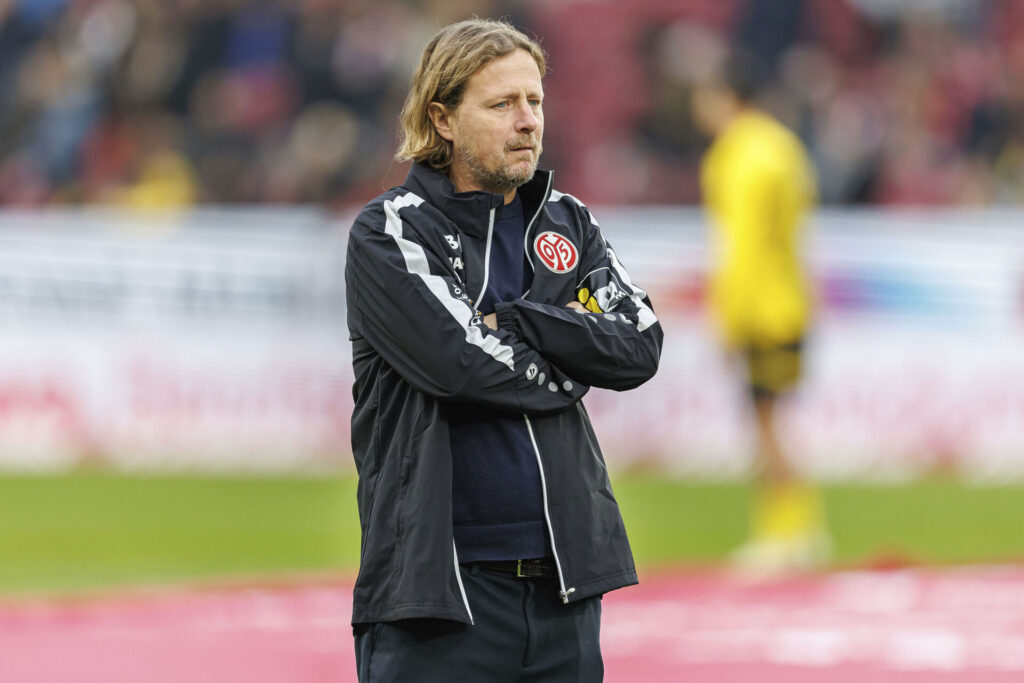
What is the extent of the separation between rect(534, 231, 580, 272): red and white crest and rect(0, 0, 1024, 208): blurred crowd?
33.7ft

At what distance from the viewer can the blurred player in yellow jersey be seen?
29.2 feet

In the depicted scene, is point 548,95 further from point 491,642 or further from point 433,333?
point 491,642

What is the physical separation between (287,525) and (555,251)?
293 inches

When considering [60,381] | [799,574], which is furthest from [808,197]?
[60,381]

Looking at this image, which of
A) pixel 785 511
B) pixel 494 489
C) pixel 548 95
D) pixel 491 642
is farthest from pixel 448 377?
pixel 548 95

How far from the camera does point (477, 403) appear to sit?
120 inches

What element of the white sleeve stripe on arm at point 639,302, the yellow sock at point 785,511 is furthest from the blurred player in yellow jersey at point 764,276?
the white sleeve stripe on arm at point 639,302

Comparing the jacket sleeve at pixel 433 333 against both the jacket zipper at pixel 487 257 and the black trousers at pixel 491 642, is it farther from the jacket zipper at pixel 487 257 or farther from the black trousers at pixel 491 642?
the black trousers at pixel 491 642

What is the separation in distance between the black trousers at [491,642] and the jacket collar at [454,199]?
0.70 metres

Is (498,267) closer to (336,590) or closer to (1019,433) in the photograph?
(336,590)

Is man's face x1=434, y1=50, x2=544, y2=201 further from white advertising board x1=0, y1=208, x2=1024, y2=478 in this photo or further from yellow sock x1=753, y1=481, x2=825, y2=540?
white advertising board x1=0, y1=208, x2=1024, y2=478

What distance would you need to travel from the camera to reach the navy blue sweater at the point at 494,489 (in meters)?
3.07

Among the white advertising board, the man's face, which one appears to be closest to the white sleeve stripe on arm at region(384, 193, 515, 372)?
the man's face

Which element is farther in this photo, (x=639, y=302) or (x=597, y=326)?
(x=639, y=302)
